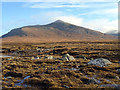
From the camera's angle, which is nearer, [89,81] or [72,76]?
[89,81]

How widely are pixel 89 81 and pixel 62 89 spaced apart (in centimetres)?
332

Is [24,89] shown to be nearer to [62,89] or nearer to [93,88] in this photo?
[62,89]

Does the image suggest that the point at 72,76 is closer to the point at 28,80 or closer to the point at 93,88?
the point at 93,88

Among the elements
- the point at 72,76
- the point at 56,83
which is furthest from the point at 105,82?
the point at 56,83

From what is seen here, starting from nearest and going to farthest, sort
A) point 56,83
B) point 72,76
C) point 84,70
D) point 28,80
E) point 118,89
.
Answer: point 118,89
point 56,83
point 28,80
point 72,76
point 84,70

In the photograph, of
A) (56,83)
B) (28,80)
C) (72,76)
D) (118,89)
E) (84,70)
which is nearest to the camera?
(118,89)

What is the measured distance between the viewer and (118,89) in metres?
11.6

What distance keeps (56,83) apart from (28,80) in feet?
10.4

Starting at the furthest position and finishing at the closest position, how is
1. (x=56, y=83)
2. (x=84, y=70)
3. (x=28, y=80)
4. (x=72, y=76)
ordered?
1. (x=84, y=70)
2. (x=72, y=76)
3. (x=28, y=80)
4. (x=56, y=83)

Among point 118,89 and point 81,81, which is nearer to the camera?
point 118,89

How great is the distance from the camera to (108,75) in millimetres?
15508

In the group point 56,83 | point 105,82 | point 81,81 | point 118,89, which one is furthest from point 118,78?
point 56,83

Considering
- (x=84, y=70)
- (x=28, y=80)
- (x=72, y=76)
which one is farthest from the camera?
(x=84, y=70)

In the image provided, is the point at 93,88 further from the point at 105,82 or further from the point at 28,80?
the point at 28,80
